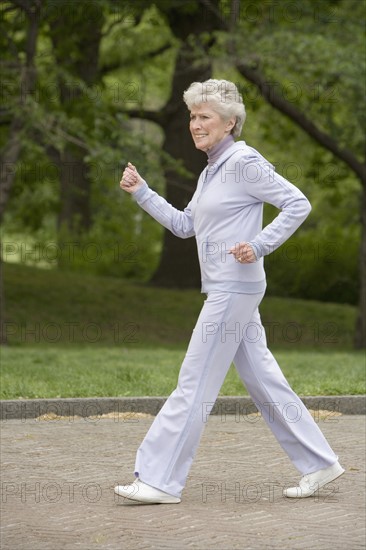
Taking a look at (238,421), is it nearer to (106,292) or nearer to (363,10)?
(363,10)

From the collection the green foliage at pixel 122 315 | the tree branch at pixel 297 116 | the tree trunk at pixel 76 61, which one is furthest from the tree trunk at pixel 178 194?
the tree branch at pixel 297 116

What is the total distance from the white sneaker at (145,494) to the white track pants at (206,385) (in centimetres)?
3

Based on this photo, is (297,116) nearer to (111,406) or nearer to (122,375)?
(122,375)

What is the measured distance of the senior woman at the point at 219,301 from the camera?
21.5 ft

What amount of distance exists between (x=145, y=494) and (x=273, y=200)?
64.8 inches

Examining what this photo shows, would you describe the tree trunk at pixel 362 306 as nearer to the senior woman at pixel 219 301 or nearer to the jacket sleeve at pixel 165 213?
the jacket sleeve at pixel 165 213

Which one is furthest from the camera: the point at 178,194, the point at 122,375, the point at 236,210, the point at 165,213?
the point at 178,194

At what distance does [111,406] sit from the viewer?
1052 cm

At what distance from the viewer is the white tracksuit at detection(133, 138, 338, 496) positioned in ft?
21.5

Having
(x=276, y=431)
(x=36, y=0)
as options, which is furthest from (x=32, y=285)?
(x=276, y=431)

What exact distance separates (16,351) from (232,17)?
7269 mm

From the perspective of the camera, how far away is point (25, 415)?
1027 cm

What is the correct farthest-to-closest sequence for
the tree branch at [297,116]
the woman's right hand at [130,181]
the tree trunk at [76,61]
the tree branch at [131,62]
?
the tree branch at [131,62] < the tree trunk at [76,61] < the tree branch at [297,116] < the woman's right hand at [130,181]

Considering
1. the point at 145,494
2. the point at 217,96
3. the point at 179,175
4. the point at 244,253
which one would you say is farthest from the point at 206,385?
the point at 179,175
